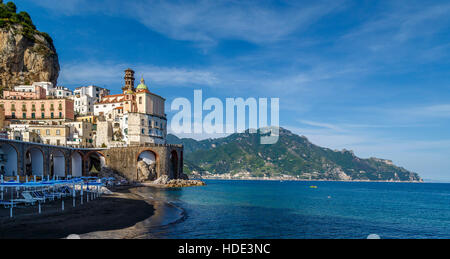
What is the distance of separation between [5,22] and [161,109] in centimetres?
5925

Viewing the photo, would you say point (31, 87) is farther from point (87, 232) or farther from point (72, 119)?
point (87, 232)

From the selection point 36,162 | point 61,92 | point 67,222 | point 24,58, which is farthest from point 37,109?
point 67,222

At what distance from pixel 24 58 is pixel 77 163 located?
1877 inches

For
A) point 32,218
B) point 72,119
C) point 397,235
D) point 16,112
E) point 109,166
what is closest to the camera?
point 32,218

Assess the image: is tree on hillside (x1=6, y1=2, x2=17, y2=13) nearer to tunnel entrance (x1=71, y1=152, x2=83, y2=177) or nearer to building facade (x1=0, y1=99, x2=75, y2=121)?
building facade (x1=0, y1=99, x2=75, y2=121)

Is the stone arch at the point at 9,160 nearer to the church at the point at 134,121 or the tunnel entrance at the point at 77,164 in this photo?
the tunnel entrance at the point at 77,164

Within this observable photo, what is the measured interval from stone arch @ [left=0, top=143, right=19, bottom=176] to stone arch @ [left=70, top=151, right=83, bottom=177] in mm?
28975

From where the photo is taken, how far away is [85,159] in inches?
3435

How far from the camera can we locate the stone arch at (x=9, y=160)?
56.5 meters

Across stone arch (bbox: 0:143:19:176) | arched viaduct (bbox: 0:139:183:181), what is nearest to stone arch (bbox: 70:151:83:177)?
arched viaduct (bbox: 0:139:183:181)

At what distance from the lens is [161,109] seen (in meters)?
103

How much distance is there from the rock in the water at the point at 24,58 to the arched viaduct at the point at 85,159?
39.2 metres

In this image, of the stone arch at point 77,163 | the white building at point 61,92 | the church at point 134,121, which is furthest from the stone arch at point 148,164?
the white building at point 61,92
